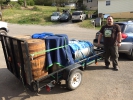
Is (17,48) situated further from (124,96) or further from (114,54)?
(114,54)

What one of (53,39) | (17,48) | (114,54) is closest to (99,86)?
(114,54)

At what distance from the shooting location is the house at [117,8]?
93.0 ft

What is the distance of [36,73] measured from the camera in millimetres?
3930

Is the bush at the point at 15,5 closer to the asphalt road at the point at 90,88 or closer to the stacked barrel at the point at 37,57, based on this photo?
the asphalt road at the point at 90,88

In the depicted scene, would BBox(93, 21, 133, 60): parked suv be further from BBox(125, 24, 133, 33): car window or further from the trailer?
the trailer

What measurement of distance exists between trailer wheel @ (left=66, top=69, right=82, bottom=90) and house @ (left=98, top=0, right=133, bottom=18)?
1025 inches

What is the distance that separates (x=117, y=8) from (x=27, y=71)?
28.3 meters

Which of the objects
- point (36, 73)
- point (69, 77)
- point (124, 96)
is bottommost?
point (124, 96)

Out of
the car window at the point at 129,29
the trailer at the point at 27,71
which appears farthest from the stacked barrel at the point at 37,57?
the car window at the point at 129,29

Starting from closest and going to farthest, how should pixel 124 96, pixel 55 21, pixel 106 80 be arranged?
pixel 124 96 < pixel 106 80 < pixel 55 21

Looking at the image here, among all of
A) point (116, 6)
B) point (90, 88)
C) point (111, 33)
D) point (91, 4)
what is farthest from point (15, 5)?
point (90, 88)

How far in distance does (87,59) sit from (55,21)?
76.2ft

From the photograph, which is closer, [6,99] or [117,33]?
[6,99]

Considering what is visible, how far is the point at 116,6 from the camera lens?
29.1 metres
